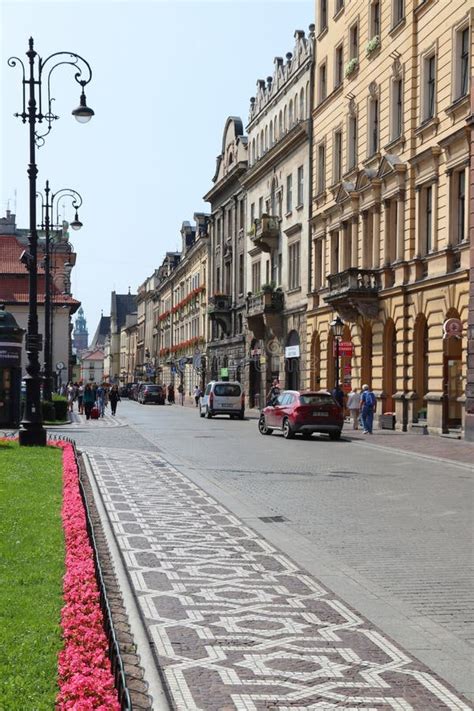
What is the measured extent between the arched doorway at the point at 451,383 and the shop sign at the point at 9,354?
1286 cm

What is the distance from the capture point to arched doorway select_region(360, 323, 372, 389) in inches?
1537

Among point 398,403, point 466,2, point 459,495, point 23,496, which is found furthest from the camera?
point 398,403

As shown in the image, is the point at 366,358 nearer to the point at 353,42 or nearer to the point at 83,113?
the point at 353,42

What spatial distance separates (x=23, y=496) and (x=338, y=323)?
24.1m

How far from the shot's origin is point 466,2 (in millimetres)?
29938

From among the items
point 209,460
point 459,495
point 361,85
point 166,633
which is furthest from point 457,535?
point 361,85

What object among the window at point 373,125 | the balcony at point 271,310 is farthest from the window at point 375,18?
the balcony at point 271,310

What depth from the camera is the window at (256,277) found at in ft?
202

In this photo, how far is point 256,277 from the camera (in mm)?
62219

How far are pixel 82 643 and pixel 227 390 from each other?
41.6 metres

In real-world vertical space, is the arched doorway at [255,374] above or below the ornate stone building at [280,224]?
below

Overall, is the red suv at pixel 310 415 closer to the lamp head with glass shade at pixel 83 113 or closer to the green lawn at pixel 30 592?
the lamp head with glass shade at pixel 83 113

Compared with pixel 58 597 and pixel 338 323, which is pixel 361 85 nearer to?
pixel 338 323

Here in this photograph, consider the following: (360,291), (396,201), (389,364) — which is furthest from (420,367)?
(396,201)
